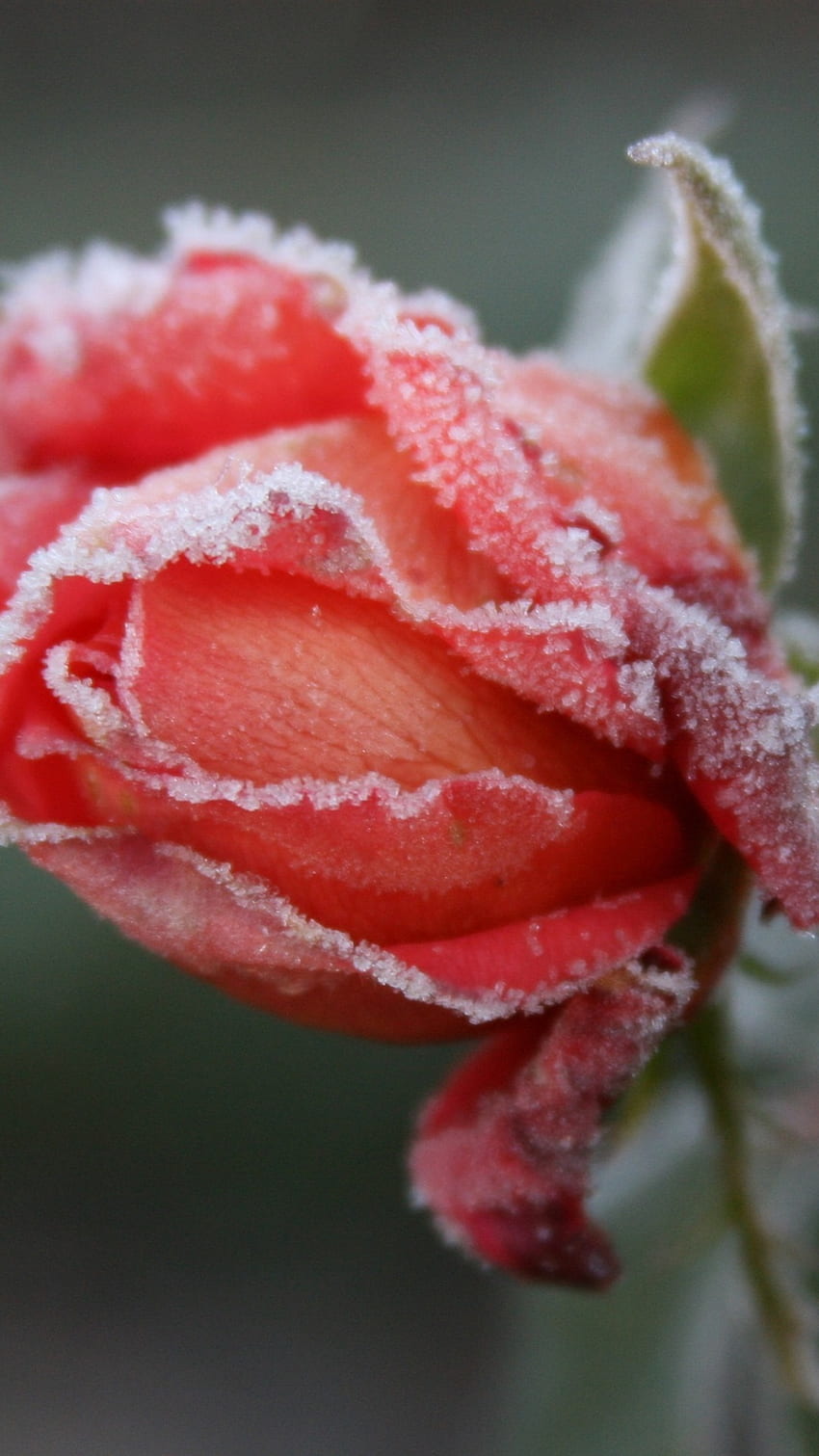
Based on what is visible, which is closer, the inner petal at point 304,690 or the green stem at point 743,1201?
the inner petal at point 304,690

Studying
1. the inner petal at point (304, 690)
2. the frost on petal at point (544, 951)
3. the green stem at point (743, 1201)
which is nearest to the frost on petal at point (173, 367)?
the inner petal at point (304, 690)

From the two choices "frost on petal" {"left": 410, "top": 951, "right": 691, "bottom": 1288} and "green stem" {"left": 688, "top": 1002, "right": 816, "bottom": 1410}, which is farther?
"green stem" {"left": 688, "top": 1002, "right": 816, "bottom": 1410}

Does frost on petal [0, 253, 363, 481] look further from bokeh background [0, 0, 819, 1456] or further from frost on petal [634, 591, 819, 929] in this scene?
bokeh background [0, 0, 819, 1456]

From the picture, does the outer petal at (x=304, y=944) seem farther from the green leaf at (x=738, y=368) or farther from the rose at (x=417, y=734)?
the green leaf at (x=738, y=368)

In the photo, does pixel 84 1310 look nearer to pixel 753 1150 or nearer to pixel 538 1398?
pixel 538 1398

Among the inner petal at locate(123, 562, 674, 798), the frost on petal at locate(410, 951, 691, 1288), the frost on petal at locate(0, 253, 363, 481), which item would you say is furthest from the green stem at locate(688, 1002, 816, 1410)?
the frost on petal at locate(0, 253, 363, 481)

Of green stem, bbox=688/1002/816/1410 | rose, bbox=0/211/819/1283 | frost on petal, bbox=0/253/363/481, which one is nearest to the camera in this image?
rose, bbox=0/211/819/1283

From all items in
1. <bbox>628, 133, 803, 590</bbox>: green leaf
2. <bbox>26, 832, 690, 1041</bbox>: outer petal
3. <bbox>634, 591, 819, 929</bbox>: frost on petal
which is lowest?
<bbox>26, 832, 690, 1041</bbox>: outer petal
